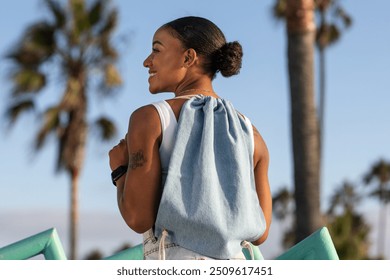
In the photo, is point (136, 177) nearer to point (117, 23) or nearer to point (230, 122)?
point (230, 122)

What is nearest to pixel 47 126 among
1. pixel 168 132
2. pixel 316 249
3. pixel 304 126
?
pixel 304 126

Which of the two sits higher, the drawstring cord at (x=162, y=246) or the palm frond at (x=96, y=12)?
the palm frond at (x=96, y=12)

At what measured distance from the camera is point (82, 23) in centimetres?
2048

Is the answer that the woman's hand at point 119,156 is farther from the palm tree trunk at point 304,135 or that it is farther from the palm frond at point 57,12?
the palm frond at point 57,12

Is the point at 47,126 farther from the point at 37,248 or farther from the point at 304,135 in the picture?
the point at 37,248

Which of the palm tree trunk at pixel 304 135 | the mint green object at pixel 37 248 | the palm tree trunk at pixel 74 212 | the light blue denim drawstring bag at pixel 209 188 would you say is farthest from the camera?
the palm tree trunk at pixel 74 212

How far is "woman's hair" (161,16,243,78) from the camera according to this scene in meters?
2.43

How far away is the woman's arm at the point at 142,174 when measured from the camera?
2254 mm

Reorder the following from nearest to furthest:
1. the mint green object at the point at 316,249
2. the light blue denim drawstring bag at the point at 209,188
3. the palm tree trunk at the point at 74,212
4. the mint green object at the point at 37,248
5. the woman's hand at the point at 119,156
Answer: the light blue denim drawstring bag at the point at 209,188 < the woman's hand at the point at 119,156 < the mint green object at the point at 316,249 < the mint green object at the point at 37,248 < the palm tree trunk at the point at 74,212

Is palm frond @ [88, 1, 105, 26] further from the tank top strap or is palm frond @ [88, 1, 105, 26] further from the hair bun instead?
the tank top strap

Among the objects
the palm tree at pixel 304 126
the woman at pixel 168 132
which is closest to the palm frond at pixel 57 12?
the palm tree at pixel 304 126

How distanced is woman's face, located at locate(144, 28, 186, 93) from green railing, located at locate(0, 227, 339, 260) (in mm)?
1364

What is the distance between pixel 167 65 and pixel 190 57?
7cm
